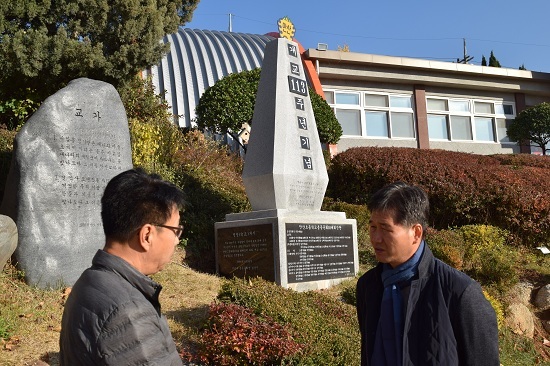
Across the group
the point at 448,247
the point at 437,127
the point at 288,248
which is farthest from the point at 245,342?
the point at 437,127

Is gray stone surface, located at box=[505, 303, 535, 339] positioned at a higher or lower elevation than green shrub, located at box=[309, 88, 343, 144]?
lower

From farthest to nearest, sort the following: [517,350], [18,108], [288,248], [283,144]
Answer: [18,108] → [283,144] → [288,248] → [517,350]

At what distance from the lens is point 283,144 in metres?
9.23

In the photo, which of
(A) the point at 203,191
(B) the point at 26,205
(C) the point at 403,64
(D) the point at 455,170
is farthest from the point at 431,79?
(B) the point at 26,205

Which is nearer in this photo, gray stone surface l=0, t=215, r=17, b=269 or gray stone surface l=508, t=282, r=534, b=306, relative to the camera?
gray stone surface l=0, t=215, r=17, b=269

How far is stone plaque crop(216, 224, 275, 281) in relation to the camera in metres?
8.36

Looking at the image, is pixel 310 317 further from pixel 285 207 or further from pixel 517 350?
pixel 517 350

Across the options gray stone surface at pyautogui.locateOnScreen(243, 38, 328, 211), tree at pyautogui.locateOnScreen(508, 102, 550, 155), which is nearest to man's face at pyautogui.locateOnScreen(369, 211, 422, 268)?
gray stone surface at pyautogui.locateOnScreen(243, 38, 328, 211)

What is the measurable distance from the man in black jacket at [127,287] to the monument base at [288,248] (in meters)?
6.09

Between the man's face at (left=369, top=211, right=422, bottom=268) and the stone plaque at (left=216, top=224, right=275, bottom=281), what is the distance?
212 inches

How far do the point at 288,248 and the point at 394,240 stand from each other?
5.56 m

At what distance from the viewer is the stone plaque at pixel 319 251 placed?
8438mm

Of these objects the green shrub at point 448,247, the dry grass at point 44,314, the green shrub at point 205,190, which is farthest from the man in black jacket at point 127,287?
the green shrub at point 448,247

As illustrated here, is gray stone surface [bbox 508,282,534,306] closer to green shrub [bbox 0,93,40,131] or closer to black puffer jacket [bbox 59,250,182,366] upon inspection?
black puffer jacket [bbox 59,250,182,366]
